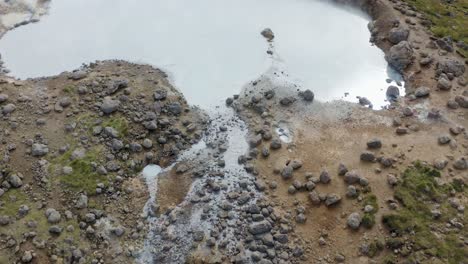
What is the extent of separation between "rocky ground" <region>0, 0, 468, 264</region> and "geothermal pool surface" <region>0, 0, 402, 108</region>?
1.77m

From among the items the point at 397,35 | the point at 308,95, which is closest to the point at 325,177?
the point at 308,95

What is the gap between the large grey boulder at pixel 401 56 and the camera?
46.2m

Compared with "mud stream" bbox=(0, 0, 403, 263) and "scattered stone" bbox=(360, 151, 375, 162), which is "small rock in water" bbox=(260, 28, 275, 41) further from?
"scattered stone" bbox=(360, 151, 375, 162)

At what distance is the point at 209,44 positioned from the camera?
153 ft

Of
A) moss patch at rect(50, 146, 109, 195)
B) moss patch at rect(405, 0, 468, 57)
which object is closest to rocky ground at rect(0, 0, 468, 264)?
moss patch at rect(50, 146, 109, 195)

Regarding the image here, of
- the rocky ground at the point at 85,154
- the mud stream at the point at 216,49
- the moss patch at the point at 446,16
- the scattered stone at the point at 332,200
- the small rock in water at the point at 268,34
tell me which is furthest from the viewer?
the moss patch at the point at 446,16

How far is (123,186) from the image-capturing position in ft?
123

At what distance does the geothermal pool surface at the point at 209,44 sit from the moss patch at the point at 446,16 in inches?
249

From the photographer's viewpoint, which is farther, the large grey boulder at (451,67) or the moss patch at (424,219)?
the large grey boulder at (451,67)

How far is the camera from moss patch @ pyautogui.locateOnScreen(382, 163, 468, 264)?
3353 cm

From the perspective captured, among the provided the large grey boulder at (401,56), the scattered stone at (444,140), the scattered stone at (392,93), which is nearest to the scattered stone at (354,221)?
the scattered stone at (444,140)

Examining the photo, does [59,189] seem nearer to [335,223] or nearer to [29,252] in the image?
[29,252]

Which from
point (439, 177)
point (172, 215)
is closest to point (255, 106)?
point (172, 215)

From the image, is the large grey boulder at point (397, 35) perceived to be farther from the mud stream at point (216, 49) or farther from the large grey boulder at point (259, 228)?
the large grey boulder at point (259, 228)
